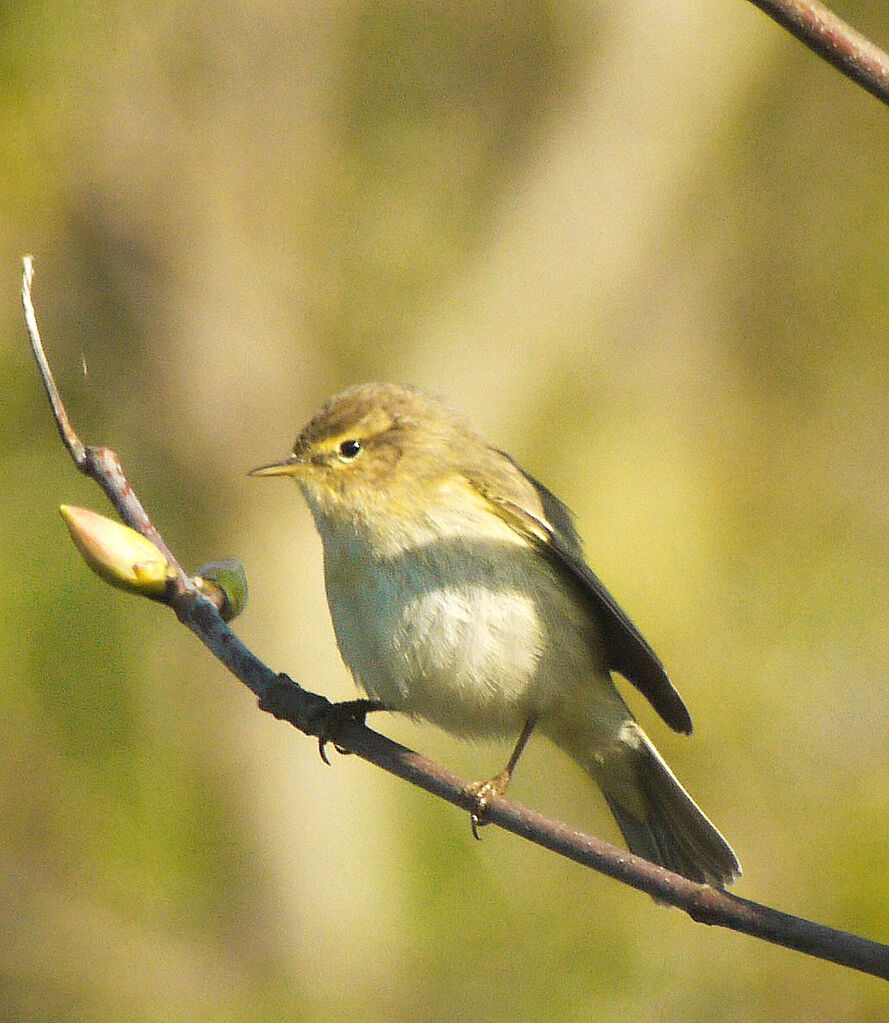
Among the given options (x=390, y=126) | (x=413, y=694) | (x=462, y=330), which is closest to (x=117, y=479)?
(x=413, y=694)

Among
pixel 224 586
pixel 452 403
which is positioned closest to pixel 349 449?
pixel 224 586

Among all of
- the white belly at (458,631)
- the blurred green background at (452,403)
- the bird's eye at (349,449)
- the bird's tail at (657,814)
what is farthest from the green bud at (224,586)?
the blurred green background at (452,403)

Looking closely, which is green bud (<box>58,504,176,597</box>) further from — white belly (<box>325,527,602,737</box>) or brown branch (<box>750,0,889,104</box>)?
brown branch (<box>750,0,889,104</box>)

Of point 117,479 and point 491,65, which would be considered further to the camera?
point 491,65

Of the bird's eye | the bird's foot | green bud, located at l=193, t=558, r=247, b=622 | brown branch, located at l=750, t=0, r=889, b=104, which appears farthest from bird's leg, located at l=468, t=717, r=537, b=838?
brown branch, located at l=750, t=0, r=889, b=104

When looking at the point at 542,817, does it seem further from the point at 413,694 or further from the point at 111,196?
the point at 111,196

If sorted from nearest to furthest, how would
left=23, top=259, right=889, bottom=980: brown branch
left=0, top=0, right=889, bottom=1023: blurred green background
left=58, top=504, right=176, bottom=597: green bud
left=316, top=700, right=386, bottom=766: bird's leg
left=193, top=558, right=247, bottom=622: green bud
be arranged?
1. left=23, top=259, right=889, bottom=980: brown branch
2. left=58, top=504, right=176, bottom=597: green bud
3. left=193, top=558, right=247, bottom=622: green bud
4. left=316, top=700, right=386, bottom=766: bird's leg
5. left=0, top=0, right=889, bottom=1023: blurred green background
